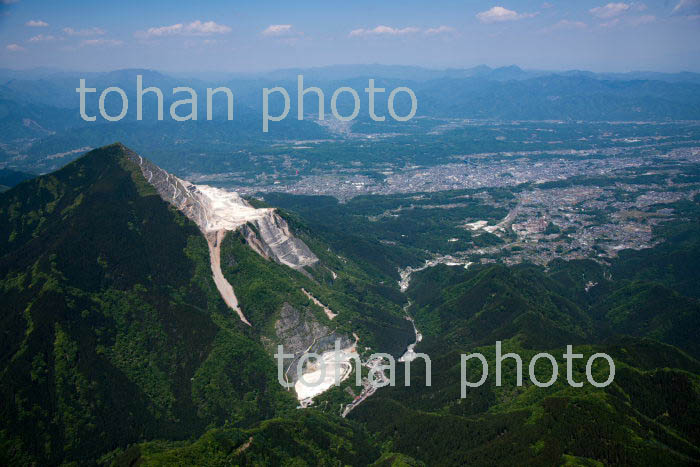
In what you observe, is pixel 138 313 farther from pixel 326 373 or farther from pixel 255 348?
pixel 326 373

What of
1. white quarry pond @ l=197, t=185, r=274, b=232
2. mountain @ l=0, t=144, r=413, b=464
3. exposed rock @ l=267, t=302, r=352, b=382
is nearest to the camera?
→ mountain @ l=0, t=144, r=413, b=464

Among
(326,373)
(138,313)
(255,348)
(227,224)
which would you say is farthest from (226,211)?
(326,373)

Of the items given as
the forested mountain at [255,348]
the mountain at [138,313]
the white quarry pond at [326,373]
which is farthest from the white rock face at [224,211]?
the white quarry pond at [326,373]

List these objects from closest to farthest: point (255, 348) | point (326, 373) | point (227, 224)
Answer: point (255, 348) → point (326, 373) → point (227, 224)

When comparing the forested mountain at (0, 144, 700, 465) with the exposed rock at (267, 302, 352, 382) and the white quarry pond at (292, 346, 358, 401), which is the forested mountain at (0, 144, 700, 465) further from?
the white quarry pond at (292, 346, 358, 401)

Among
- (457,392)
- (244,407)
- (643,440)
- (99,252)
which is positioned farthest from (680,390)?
(99,252)

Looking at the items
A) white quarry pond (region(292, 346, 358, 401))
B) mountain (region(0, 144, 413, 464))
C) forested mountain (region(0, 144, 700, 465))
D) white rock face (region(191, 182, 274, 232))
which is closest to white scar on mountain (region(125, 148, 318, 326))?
white rock face (region(191, 182, 274, 232))

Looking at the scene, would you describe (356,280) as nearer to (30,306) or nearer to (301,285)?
(301,285)

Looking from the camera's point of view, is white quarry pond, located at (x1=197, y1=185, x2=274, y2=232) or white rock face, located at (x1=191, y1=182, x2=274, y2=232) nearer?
white rock face, located at (x1=191, y1=182, x2=274, y2=232)

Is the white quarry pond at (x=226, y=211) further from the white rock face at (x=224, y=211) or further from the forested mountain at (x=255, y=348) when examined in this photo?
the forested mountain at (x=255, y=348)
